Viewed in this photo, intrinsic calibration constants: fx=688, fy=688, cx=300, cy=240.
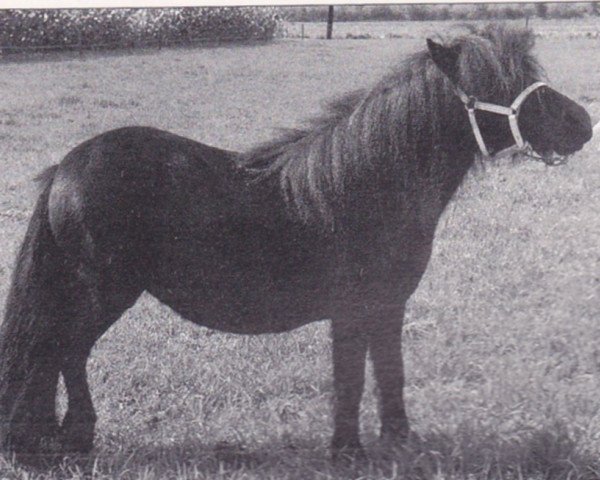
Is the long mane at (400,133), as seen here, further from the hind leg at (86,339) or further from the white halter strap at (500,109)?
the hind leg at (86,339)

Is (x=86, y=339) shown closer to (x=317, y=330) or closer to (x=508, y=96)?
(x=317, y=330)

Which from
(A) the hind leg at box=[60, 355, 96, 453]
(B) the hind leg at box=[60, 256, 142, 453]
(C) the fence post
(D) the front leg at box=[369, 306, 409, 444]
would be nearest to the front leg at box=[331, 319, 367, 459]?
(D) the front leg at box=[369, 306, 409, 444]

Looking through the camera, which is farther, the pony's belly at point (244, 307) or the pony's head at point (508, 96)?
the pony's belly at point (244, 307)

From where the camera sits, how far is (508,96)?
7.52 ft

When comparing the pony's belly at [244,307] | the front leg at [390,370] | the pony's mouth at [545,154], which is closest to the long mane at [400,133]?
the pony's mouth at [545,154]

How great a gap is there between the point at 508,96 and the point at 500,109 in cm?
6

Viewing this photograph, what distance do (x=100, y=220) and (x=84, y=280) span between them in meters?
0.22

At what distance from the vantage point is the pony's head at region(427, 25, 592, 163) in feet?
7.31

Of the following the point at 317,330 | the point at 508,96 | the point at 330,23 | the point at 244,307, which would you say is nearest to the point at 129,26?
the point at 330,23

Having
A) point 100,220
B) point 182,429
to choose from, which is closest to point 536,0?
point 100,220

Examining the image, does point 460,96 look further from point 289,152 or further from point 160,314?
point 160,314

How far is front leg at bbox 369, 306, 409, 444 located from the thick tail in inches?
44.1

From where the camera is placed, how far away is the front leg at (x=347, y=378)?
247 cm

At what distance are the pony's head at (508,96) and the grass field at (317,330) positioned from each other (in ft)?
0.66
